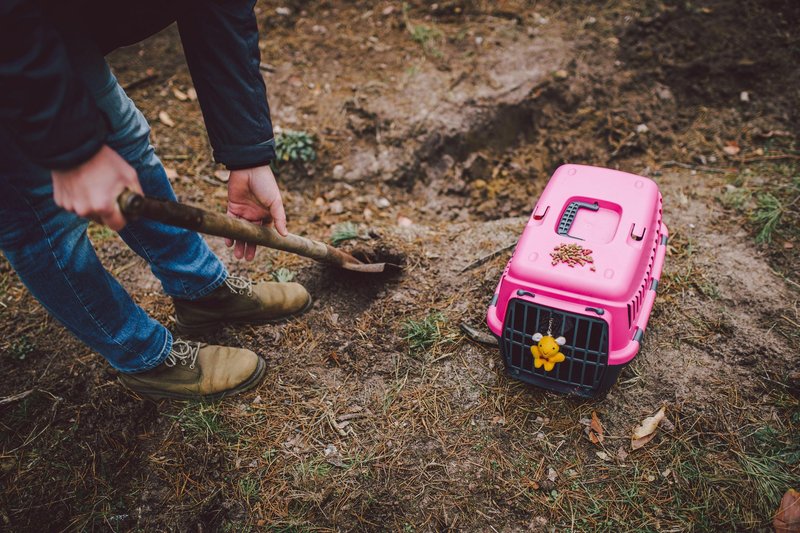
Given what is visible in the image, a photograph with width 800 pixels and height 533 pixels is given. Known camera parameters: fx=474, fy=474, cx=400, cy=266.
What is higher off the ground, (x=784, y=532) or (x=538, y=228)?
(x=538, y=228)

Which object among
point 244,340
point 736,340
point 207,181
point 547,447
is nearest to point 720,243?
point 736,340

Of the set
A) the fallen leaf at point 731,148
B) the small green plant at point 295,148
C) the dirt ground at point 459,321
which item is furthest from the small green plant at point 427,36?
the fallen leaf at point 731,148

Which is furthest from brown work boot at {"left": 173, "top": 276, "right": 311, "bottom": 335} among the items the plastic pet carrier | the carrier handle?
the carrier handle

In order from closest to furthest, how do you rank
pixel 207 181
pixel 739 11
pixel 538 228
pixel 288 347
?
pixel 538 228
pixel 288 347
pixel 207 181
pixel 739 11

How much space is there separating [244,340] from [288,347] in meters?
0.23

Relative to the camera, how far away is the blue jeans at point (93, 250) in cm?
138

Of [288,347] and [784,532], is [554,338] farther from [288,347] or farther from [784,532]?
[288,347]

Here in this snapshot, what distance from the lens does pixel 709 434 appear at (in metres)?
1.92

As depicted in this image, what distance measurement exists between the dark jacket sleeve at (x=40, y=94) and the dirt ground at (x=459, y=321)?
1320mm

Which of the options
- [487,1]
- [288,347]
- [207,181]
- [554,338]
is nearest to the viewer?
[554,338]

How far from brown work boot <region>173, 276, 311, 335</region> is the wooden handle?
0.97 ft

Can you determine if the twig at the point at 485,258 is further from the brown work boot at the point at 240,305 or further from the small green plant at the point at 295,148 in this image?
the small green plant at the point at 295,148

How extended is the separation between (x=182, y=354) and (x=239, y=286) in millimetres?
400

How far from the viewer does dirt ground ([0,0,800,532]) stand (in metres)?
1.85
